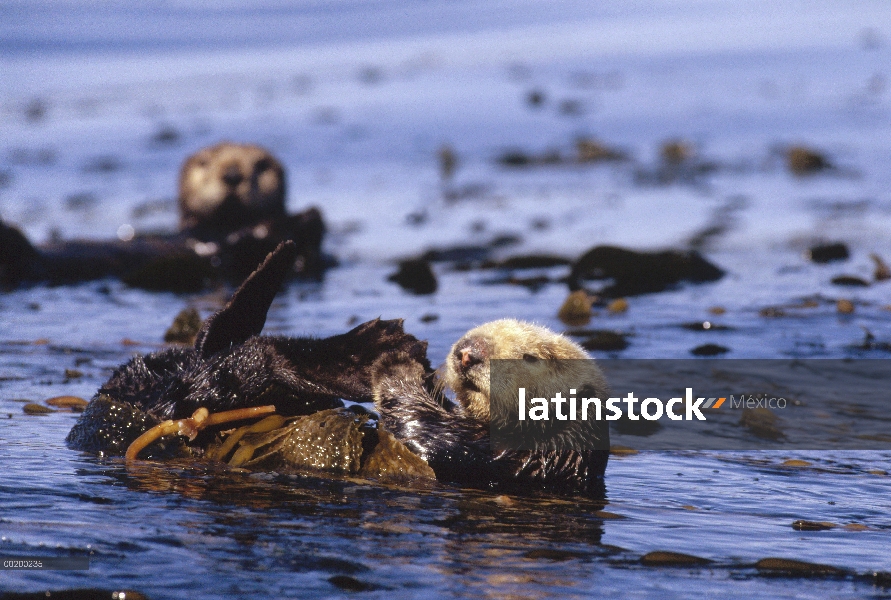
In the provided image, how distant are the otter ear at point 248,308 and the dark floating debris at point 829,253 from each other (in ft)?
18.0

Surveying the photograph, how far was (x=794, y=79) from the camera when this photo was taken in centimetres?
2150

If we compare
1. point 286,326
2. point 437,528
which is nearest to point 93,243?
point 286,326

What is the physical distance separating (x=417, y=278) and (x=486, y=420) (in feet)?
13.7

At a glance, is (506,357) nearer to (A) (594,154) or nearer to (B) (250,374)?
(B) (250,374)

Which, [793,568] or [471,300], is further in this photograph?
[471,300]

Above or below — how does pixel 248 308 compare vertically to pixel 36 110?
below

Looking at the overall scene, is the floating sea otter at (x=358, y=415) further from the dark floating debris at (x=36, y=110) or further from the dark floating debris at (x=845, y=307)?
the dark floating debris at (x=36, y=110)

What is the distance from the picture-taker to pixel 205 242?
9891mm

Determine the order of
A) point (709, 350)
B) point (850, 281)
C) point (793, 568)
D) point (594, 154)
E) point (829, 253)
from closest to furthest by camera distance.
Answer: point (793, 568) < point (709, 350) < point (850, 281) < point (829, 253) < point (594, 154)

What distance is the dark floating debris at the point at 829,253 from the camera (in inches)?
343

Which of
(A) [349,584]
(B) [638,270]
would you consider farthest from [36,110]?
(A) [349,584]

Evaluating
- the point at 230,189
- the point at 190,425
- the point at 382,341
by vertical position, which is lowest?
the point at 190,425

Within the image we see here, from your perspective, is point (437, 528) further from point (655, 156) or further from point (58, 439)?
point (655, 156)

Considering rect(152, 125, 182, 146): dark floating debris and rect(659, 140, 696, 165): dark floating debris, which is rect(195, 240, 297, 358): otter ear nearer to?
rect(659, 140, 696, 165): dark floating debris
